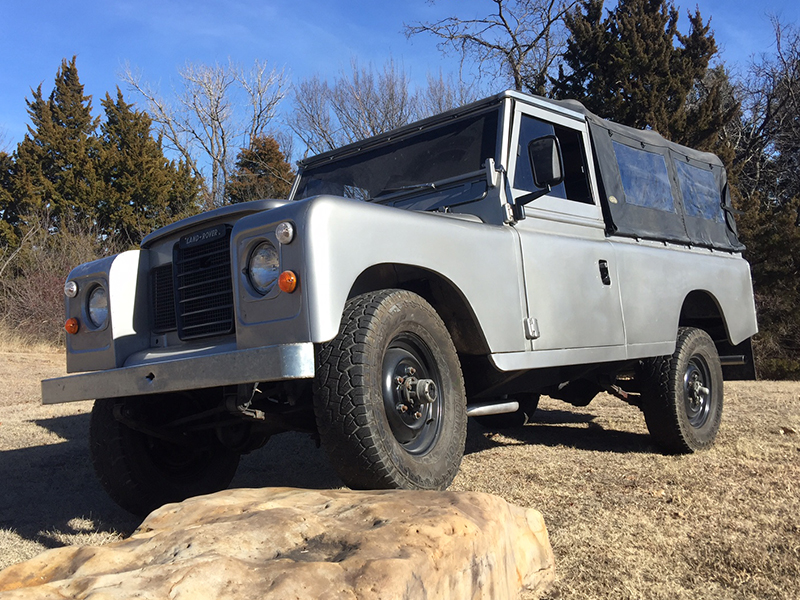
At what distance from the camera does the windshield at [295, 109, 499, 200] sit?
4.40 m

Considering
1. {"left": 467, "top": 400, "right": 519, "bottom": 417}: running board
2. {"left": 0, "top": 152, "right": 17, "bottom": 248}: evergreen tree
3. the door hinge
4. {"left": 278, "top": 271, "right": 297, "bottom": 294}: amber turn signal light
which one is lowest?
{"left": 467, "top": 400, "right": 519, "bottom": 417}: running board

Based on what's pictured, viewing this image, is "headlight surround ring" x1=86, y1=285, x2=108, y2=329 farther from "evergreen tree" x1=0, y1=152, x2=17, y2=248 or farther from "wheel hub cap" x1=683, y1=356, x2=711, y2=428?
"evergreen tree" x1=0, y1=152, x2=17, y2=248

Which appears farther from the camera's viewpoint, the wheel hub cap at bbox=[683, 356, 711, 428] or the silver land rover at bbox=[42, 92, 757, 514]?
the wheel hub cap at bbox=[683, 356, 711, 428]

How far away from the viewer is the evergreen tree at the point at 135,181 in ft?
83.8

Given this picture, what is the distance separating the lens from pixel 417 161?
4.62 meters

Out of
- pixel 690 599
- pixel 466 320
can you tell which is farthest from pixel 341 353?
pixel 690 599

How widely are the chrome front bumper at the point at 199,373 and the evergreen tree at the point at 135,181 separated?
22638 mm

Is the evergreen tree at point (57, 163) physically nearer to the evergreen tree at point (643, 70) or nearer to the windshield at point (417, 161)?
the evergreen tree at point (643, 70)

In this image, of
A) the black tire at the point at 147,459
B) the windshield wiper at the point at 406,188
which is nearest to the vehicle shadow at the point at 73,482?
the black tire at the point at 147,459

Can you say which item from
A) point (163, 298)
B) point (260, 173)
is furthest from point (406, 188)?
point (260, 173)

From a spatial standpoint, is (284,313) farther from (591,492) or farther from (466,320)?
(591,492)

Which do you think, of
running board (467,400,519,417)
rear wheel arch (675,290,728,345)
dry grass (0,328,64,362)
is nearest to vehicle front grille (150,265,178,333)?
running board (467,400,519,417)

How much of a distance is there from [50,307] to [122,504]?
15.8 metres

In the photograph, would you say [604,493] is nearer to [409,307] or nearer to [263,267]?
[409,307]
